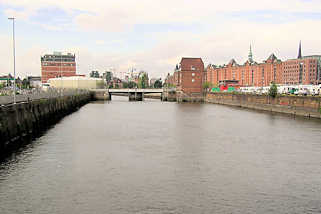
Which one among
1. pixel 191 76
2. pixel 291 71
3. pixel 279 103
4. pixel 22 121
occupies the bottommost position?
pixel 22 121

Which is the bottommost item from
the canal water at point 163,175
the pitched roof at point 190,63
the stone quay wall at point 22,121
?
the canal water at point 163,175

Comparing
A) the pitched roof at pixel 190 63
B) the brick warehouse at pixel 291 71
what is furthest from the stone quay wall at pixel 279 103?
the brick warehouse at pixel 291 71

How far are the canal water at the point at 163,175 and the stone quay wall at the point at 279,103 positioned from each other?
913 inches

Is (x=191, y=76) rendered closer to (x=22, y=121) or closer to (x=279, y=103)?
(x=279, y=103)

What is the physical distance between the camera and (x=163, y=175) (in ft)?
69.2

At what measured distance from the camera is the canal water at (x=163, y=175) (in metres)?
16.2

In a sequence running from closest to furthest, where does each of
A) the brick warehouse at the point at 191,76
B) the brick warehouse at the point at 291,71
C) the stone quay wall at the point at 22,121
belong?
the stone quay wall at the point at 22,121, the brick warehouse at the point at 191,76, the brick warehouse at the point at 291,71

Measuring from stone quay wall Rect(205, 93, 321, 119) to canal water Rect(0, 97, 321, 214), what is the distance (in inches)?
913

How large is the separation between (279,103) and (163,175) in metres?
55.3

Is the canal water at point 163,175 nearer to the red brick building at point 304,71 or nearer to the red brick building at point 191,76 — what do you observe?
the red brick building at point 191,76

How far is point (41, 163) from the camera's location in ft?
78.7

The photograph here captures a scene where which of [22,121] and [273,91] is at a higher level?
[273,91]

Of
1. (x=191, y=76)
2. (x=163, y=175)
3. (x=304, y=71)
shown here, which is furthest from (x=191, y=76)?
(x=163, y=175)

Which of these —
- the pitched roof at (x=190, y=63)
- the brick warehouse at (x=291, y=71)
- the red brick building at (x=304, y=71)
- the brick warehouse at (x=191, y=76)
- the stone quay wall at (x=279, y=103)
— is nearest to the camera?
the stone quay wall at (x=279, y=103)
